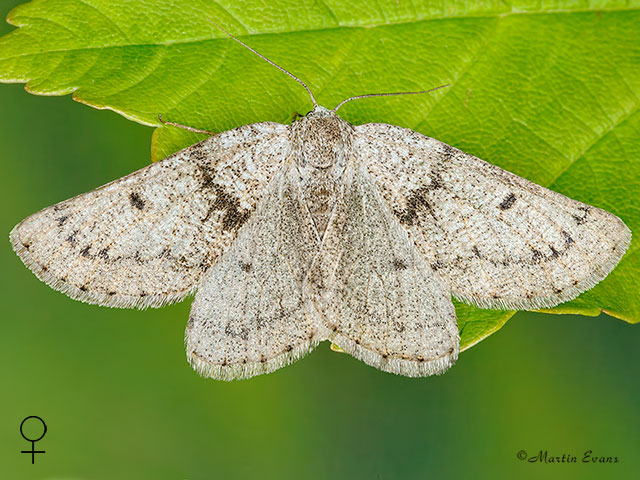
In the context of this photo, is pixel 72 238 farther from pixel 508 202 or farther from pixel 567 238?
pixel 567 238

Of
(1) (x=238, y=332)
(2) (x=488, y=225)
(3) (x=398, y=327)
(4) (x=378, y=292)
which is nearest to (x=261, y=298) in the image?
(1) (x=238, y=332)

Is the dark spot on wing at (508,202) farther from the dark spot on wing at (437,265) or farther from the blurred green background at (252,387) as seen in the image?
the blurred green background at (252,387)

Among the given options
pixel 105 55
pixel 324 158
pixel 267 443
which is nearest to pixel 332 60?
pixel 324 158

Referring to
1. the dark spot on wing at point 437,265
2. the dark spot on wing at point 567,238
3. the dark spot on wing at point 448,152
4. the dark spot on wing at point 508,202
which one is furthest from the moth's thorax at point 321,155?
the dark spot on wing at point 567,238

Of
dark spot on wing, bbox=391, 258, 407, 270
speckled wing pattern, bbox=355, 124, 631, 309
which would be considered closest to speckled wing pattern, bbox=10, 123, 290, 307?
speckled wing pattern, bbox=355, 124, 631, 309

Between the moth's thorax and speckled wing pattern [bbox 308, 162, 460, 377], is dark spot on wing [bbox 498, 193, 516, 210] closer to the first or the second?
speckled wing pattern [bbox 308, 162, 460, 377]
